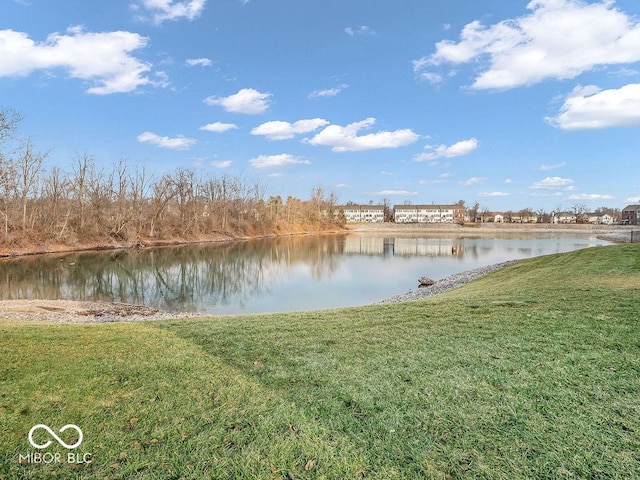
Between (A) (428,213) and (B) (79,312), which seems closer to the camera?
(B) (79,312)

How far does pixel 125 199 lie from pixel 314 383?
56.9 metres

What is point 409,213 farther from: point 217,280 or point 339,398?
point 339,398

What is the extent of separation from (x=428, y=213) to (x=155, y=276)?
12720 cm

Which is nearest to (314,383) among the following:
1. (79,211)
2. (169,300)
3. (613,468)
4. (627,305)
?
(613,468)

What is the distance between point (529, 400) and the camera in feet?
13.2

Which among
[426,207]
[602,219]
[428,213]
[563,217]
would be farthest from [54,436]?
[602,219]

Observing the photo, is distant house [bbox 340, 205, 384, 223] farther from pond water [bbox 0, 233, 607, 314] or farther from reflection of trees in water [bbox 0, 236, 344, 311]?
pond water [bbox 0, 233, 607, 314]

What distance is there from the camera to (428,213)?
14275 centimetres

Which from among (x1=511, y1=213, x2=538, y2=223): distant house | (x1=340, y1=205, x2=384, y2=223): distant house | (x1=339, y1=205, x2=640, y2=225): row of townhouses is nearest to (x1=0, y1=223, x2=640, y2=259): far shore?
(x1=339, y1=205, x2=640, y2=225): row of townhouses

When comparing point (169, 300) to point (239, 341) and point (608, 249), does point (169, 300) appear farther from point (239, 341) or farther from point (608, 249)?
point (608, 249)

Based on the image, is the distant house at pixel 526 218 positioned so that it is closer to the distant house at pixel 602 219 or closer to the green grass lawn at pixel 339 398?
the distant house at pixel 602 219

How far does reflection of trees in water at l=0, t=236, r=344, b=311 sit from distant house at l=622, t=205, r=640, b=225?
10054cm

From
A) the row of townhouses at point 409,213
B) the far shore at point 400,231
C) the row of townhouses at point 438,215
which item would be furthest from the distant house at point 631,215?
the row of townhouses at point 409,213

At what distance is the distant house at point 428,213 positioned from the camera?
140500 mm
